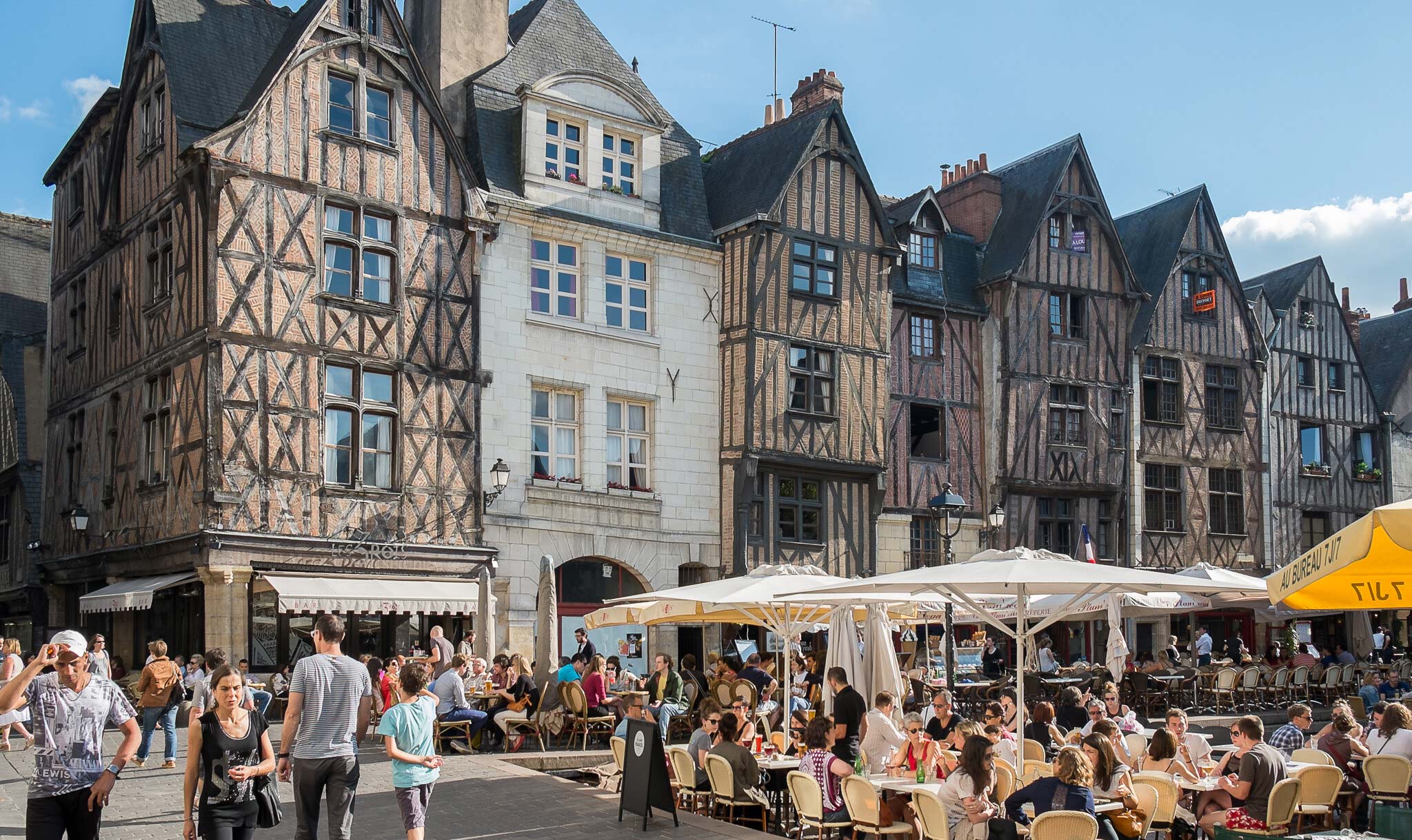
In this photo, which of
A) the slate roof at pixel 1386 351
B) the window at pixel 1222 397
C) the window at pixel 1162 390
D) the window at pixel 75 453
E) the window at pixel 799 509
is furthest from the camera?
the slate roof at pixel 1386 351

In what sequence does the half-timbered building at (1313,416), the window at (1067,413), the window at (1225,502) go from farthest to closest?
the half-timbered building at (1313,416)
the window at (1225,502)
the window at (1067,413)

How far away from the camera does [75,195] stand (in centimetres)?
2547

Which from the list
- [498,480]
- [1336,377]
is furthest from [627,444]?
[1336,377]

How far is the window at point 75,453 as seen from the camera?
78.7ft

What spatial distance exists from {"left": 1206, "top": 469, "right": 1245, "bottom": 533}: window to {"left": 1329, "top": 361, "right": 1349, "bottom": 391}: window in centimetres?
432

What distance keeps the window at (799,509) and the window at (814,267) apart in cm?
335

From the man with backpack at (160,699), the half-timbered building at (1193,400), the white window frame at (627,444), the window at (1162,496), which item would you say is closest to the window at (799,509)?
the white window frame at (627,444)

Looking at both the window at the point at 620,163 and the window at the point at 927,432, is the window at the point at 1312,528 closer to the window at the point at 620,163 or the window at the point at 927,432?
the window at the point at 927,432

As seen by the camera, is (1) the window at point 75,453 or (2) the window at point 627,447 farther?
(1) the window at point 75,453

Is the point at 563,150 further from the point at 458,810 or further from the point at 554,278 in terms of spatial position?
the point at 458,810

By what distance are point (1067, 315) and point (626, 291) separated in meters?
10.1

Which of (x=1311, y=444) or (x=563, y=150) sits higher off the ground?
(x=563, y=150)

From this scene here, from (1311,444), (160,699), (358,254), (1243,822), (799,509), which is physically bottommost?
(1243,822)

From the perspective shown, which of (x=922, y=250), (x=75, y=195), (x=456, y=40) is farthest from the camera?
(x=922, y=250)
